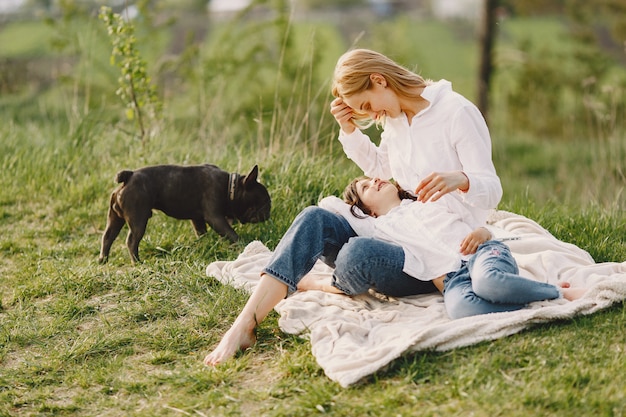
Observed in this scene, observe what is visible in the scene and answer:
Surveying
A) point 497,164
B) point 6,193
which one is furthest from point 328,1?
point 6,193

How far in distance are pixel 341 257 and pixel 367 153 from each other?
750 mm

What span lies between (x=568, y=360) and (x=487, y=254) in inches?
23.6

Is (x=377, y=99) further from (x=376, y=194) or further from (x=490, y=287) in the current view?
(x=490, y=287)

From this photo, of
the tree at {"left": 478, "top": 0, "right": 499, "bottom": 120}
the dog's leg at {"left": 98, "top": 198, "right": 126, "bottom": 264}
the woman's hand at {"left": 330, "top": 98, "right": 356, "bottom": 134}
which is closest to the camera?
the woman's hand at {"left": 330, "top": 98, "right": 356, "bottom": 134}

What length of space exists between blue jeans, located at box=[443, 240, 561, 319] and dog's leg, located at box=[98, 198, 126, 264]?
2.16 m

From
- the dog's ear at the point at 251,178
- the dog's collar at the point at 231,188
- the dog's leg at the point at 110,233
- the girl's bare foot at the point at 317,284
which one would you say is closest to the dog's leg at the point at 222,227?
the dog's collar at the point at 231,188

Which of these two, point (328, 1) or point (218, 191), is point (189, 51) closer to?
point (218, 191)

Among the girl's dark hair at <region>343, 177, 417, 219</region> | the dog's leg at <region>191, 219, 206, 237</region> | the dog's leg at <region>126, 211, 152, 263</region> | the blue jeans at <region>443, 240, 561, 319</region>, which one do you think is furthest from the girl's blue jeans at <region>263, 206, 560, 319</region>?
the dog's leg at <region>191, 219, 206, 237</region>

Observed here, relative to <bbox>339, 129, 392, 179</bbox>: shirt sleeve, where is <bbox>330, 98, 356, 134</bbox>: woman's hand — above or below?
above

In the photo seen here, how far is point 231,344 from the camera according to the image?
135 inches

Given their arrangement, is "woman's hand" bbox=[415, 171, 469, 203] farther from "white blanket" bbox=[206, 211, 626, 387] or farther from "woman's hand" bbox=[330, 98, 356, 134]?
"woman's hand" bbox=[330, 98, 356, 134]

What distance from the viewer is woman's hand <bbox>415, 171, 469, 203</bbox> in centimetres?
326

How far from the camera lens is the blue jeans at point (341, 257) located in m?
3.54

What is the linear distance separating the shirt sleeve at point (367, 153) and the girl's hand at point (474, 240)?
0.79 metres
